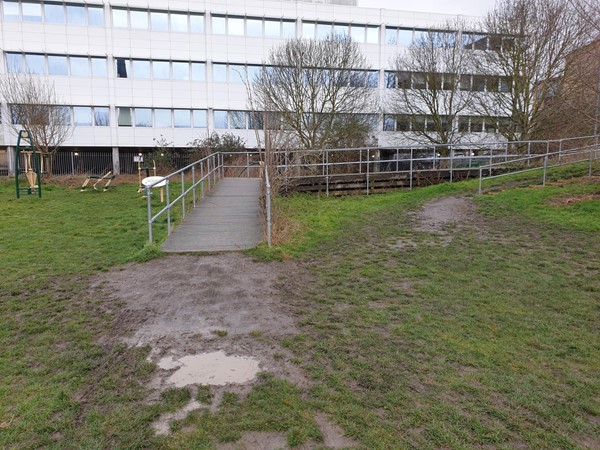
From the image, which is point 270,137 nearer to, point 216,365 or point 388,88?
point 216,365

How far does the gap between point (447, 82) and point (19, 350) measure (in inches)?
1002

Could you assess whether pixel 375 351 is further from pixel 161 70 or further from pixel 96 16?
pixel 96 16

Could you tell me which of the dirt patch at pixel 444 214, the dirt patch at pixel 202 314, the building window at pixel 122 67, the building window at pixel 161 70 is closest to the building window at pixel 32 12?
the building window at pixel 122 67

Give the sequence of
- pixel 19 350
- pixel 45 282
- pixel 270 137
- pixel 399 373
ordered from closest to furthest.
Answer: pixel 399 373 → pixel 19 350 → pixel 45 282 → pixel 270 137

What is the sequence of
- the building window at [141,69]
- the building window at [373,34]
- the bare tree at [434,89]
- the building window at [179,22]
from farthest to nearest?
the building window at [373,34] < the building window at [179,22] < the building window at [141,69] < the bare tree at [434,89]

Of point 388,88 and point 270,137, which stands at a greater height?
point 388,88

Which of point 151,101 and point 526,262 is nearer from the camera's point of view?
point 526,262

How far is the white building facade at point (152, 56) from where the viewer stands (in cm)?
2998

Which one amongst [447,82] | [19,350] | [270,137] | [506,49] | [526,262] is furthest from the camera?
[447,82]

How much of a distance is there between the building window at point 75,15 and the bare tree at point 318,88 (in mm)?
15044

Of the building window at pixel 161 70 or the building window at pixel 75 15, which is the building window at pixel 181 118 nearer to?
the building window at pixel 161 70

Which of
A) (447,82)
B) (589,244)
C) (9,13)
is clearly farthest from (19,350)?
(9,13)

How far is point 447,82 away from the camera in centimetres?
2528

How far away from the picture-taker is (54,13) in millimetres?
30016
